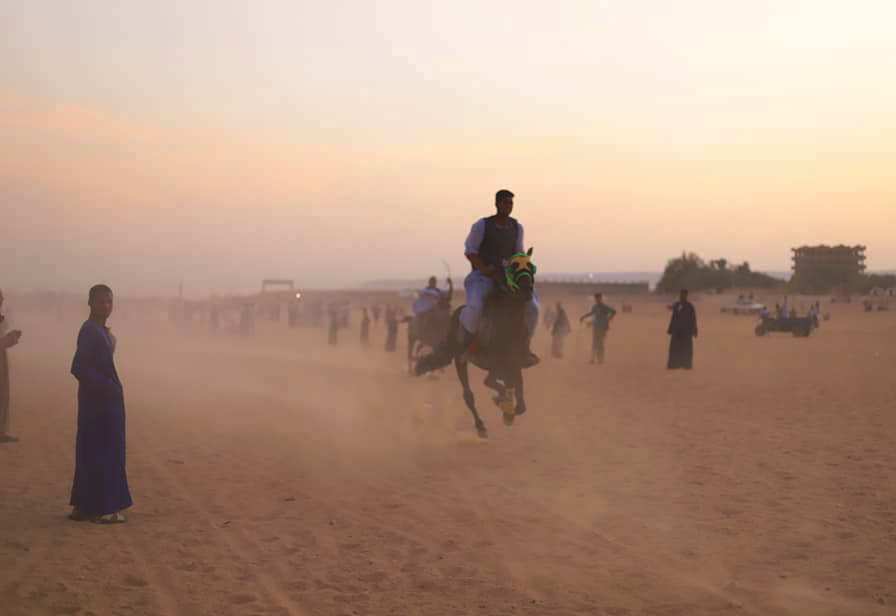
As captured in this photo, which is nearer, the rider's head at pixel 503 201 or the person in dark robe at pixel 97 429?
the person in dark robe at pixel 97 429

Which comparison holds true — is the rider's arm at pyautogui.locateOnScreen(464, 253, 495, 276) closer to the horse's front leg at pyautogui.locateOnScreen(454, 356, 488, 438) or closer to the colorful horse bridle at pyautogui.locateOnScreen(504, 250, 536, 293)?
the colorful horse bridle at pyautogui.locateOnScreen(504, 250, 536, 293)

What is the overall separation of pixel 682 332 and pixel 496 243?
1608 cm

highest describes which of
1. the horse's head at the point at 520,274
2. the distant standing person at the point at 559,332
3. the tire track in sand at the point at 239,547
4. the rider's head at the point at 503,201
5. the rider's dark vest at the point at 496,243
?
the rider's head at the point at 503,201

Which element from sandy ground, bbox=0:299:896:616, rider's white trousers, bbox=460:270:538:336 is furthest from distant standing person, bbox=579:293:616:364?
rider's white trousers, bbox=460:270:538:336

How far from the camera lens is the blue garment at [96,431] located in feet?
26.2

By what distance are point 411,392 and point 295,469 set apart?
30.7 ft

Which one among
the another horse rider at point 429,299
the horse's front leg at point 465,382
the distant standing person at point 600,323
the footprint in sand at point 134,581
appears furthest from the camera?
the distant standing person at point 600,323

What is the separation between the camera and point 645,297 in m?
102

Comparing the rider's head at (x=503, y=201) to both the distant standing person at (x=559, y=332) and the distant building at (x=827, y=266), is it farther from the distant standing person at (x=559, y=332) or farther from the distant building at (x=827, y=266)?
the distant building at (x=827, y=266)

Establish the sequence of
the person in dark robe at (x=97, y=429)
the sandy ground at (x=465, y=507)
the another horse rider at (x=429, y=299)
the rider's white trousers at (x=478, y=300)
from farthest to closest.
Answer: the another horse rider at (x=429, y=299) < the rider's white trousers at (x=478, y=300) < the person in dark robe at (x=97, y=429) < the sandy ground at (x=465, y=507)

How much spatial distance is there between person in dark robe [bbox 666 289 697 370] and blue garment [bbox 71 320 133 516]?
59.2 ft

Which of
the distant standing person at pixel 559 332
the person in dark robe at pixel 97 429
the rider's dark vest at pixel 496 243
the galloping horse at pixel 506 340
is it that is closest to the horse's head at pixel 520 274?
the galloping horse at pixel 506 340

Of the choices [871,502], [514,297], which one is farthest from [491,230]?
[871,502]

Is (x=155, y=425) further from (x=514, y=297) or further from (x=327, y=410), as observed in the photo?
(x=514, y=297)
